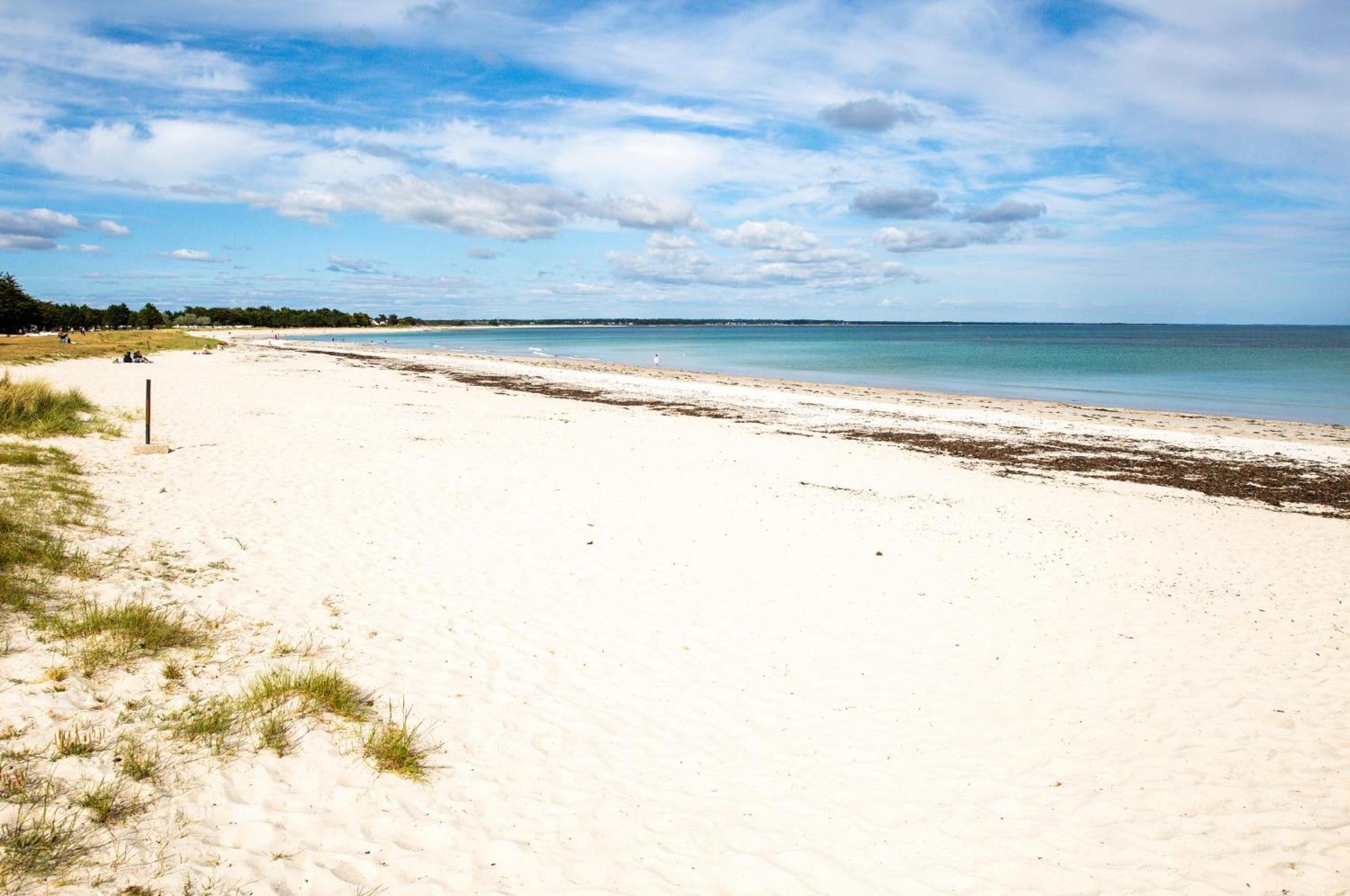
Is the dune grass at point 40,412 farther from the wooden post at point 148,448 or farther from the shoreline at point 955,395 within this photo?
the shoreline at point 955,395

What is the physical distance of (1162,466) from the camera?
61.4 feet

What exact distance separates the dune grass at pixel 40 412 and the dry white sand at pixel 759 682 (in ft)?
3.52

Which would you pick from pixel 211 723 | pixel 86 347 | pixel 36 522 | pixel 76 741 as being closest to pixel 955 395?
pixel 36 522

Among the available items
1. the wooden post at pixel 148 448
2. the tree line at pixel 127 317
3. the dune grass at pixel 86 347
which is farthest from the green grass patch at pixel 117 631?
the tree line at pixel 127 317

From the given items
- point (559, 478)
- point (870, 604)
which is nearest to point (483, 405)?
point (559, 478)

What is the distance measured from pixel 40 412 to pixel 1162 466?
84.3 ft

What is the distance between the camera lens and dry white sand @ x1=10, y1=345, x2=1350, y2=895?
4.29 m

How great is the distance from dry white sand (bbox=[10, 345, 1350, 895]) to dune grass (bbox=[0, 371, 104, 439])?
3.52 ft

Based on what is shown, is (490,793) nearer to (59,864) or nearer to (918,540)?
(59,864)

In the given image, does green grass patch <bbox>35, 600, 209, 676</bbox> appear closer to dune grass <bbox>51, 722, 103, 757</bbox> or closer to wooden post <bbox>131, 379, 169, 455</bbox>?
dune grass <bbox>51, 722, 103, 757</bbox>

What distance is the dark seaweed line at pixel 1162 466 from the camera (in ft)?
51.1

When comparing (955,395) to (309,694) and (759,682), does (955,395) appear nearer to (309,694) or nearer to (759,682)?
(759,682)

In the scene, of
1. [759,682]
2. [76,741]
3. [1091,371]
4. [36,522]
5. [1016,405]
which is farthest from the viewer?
[1091,371]

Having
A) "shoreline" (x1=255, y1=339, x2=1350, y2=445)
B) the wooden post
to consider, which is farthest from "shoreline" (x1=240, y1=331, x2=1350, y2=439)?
the wooden post
